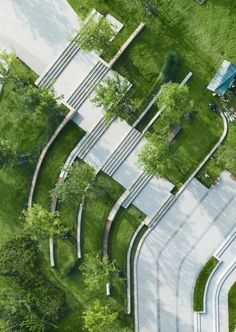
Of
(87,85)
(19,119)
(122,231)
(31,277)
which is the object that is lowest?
(31,277)

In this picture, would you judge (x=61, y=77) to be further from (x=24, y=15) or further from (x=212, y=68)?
(x=212, y=68)

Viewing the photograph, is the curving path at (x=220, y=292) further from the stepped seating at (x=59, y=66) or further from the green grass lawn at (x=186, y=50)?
the stepped seating at (x=59, y=66)

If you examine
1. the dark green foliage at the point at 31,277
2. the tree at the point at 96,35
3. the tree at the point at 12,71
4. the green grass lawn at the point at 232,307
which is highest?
the tree at the point at 96,35

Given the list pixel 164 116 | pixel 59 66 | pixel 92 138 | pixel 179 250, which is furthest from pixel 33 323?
pixel 59 66

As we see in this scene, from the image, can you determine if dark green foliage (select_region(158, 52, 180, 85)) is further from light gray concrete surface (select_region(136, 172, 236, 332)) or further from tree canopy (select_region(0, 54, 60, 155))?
tree canopy (select_region(0, 54, 60, 155))

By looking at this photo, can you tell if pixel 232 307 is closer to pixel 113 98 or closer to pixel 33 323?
pixel 33 323

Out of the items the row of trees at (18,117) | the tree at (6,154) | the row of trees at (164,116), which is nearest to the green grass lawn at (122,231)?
the row of trees at (164,116)

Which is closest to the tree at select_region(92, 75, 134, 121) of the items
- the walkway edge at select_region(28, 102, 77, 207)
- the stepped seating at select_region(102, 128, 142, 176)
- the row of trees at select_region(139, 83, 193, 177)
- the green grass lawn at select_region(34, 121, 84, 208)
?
the stepped seating at select_region(102, 128, 142, 176)
